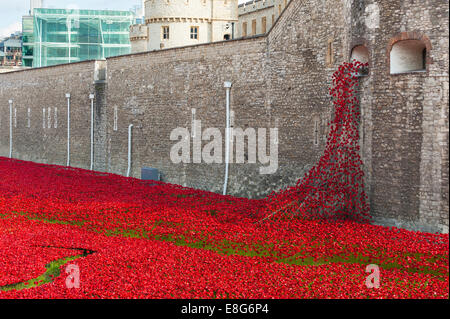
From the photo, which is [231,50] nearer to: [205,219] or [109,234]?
[205,219]

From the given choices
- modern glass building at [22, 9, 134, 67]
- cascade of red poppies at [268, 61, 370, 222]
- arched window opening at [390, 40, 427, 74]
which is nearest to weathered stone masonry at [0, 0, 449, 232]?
arched window opening at [390, 40, 427, 74]

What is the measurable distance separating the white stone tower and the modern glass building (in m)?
14.9

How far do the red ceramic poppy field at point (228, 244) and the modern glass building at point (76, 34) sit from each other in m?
31.5

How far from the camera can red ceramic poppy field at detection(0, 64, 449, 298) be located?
23.8 ft

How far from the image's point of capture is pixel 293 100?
46.5 feet

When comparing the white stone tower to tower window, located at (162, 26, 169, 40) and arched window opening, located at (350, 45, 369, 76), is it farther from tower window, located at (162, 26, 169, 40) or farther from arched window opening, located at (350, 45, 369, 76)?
arched window opening, located at (350, 45, 369, 76)

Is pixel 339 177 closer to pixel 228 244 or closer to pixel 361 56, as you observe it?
pixel 361 56

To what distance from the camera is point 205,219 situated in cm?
1204

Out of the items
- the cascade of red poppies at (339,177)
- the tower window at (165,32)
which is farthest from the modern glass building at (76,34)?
the cascade of red poppies at (339,177)

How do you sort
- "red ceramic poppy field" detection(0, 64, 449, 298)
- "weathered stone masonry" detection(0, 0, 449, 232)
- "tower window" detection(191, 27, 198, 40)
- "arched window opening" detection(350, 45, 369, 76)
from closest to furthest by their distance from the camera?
1. "red ceramic poppy field" detection(0, 64, 449, 298)
2. "weathered stone masonry" detection(0, 0, 449, 232)
3. "arched window opening" detection(350, 45, 369, 76)
4. "tower window" detection(191, 27, 198, 40)

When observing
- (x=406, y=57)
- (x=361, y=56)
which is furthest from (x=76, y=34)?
(x=406, y=57)

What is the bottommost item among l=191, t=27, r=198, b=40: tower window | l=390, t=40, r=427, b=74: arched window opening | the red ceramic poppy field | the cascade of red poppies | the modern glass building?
the red ceramic poppy field

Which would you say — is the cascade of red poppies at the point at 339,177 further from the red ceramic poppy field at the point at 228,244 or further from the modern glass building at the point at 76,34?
the modern glass building at the point at 76,34

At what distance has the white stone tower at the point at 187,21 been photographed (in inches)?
1210
